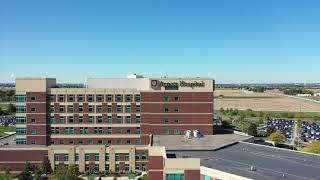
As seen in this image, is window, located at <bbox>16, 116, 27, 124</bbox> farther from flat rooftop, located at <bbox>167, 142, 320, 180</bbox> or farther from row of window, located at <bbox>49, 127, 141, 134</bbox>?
flat rooftop, located at <bbox>167, 142, 320, 180</bbox>

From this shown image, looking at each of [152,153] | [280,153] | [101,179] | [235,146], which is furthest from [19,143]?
[280,153]

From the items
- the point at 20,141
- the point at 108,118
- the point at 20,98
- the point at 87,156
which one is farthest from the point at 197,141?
the point at 20,98

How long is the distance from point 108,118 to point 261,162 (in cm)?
3943

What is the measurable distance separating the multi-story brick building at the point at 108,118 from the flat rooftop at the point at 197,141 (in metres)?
3.92

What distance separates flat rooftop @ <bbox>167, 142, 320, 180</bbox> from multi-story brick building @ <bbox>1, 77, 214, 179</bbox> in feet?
57.4

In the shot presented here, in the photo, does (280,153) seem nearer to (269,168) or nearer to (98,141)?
(269,168)

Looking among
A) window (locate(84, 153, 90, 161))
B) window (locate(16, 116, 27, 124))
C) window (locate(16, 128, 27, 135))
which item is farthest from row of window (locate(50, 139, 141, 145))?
window (locate(16, 116, 27, 124))

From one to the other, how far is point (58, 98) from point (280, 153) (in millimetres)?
46635

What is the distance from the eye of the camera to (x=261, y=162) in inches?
2068

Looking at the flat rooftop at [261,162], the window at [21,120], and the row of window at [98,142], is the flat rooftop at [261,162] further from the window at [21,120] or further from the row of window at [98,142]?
the window at [21,120]

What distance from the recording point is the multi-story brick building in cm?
7981

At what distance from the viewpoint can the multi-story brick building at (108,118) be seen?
262ft

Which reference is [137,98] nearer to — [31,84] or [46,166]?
[31,84]

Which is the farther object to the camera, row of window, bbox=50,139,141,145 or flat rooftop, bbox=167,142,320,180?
row of window, bbox=50,139,141,145
